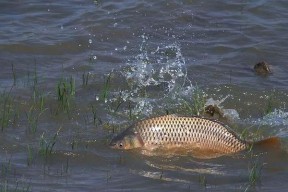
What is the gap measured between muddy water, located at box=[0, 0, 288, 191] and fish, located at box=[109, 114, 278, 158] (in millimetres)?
107

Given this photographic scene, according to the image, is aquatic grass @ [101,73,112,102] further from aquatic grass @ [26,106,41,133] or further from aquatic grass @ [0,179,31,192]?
aquatic grass @ [0,179,31,192]

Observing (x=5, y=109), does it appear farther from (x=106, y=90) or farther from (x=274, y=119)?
(x=274, y=119)

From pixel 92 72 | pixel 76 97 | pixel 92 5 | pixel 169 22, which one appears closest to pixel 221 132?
pixel 76 97

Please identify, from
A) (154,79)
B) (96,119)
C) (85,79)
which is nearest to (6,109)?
(96,119)

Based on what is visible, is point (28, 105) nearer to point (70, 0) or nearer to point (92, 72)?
point (92, 72)

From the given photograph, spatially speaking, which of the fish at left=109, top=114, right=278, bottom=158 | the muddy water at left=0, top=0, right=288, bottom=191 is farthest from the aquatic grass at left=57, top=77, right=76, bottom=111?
the fish at left=109, top=114, right=278, bottom=158

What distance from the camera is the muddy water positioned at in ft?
26.0

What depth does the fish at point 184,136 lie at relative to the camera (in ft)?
27.8

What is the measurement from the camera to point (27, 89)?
10.4 metres

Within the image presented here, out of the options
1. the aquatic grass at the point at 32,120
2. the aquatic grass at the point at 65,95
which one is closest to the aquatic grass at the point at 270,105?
the aquatic grass at the point at 65,95

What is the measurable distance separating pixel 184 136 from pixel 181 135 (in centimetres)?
3

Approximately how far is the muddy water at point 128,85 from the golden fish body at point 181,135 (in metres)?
0.12

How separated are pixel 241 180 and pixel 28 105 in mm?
2981

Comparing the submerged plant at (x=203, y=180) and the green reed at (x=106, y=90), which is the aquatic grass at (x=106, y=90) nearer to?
the green reed at (x=106, y=90)
